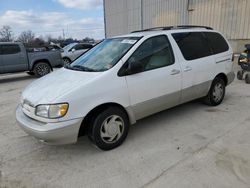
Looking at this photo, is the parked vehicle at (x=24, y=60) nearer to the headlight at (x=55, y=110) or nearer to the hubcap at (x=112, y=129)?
the headlight at (x=55, y=110)

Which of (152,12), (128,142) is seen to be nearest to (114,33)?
(152,12)

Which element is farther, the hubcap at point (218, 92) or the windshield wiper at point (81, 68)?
the hubcap at point (218, 92)

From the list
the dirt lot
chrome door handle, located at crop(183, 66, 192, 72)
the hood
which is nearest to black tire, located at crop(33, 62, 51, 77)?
the dirt lot

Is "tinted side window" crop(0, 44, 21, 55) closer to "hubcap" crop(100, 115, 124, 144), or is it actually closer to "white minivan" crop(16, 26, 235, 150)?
"white minivan" crop(16, 26, 235, 150)

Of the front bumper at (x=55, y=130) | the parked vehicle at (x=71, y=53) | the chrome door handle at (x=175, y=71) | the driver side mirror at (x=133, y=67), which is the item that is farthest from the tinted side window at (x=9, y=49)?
the chrome door handle at (x=175, y=71)

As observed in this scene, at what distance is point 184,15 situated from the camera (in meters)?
15.1

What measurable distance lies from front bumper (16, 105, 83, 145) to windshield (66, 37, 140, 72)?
0.94m

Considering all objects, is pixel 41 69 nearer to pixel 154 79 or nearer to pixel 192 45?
pixel 192 45

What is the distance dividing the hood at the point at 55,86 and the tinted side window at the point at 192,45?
1.77m

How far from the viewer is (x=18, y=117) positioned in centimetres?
318

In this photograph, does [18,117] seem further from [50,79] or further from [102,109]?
[102,109]

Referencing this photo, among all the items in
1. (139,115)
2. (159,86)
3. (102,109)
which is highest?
(159,86)

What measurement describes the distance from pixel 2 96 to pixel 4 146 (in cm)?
401

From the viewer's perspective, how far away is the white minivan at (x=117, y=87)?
2762 millimetres
